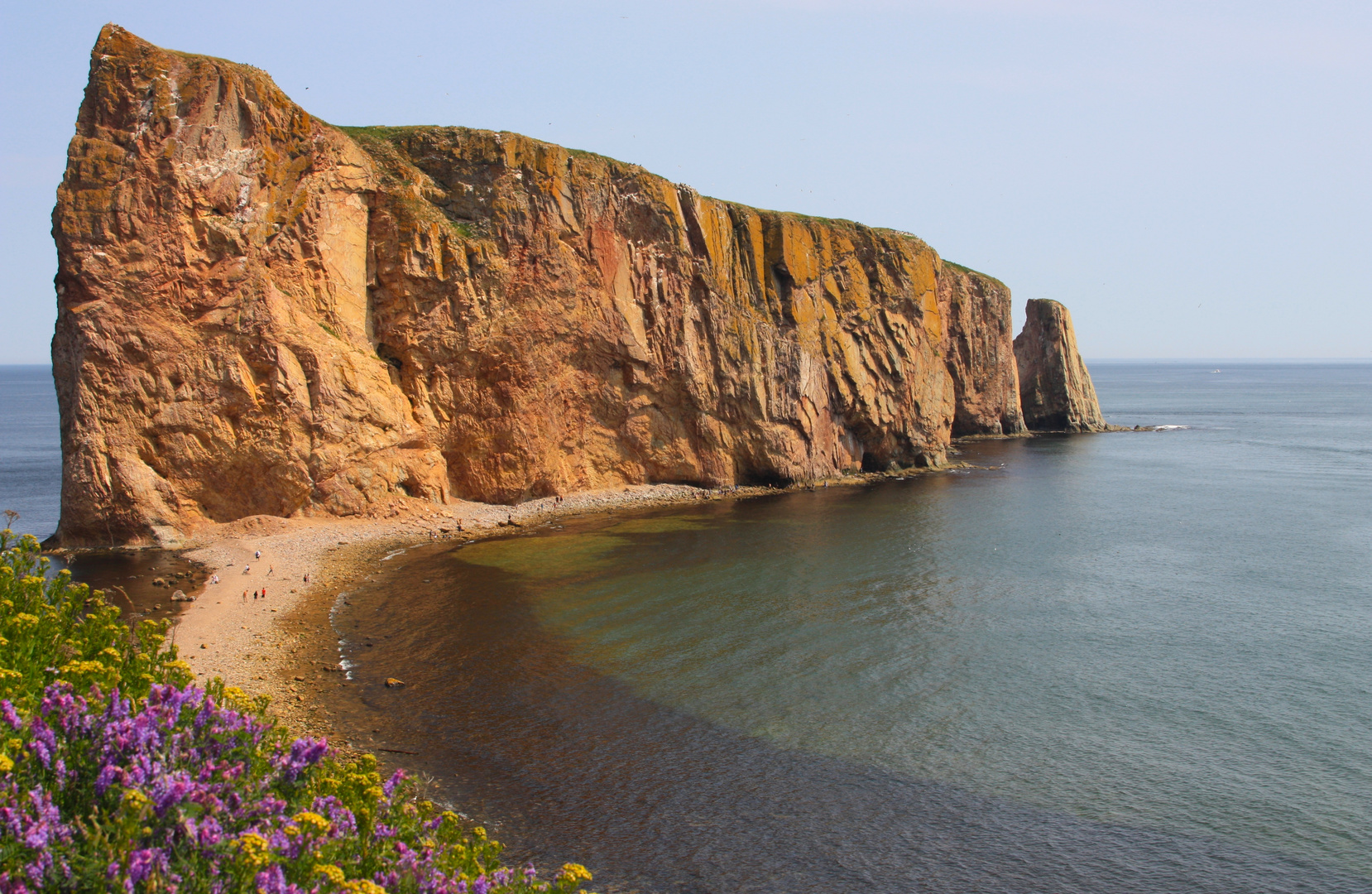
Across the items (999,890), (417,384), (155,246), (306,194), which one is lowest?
(999,890)

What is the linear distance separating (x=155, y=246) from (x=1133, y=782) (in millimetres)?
38926

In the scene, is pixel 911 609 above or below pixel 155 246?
below

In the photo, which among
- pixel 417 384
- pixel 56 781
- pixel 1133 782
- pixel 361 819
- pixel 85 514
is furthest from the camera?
pixel 417 384

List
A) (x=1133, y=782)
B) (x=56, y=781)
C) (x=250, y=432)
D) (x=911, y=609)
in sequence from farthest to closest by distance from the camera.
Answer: (x=250, y=432)
(x=911, y=609)
(x=1133, y=782)
(x=56, y=781)

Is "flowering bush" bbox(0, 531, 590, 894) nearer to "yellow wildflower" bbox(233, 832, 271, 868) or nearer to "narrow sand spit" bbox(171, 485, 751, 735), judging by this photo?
"yellow wildflower" bbox(233, 832, 271, 868)

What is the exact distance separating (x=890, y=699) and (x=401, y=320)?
3122 cm

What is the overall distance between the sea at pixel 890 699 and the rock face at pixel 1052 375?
55.8m

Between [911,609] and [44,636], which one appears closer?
[44,636]

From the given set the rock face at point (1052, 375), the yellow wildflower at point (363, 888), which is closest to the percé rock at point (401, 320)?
the yellow wildflower at point (363, 888)

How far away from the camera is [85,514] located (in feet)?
115

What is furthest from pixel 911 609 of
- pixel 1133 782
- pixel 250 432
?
pixel 250 432

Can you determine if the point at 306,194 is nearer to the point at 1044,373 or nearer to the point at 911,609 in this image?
the point at 911,609

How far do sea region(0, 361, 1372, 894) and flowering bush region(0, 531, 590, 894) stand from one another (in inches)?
321

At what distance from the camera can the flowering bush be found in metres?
5.73
